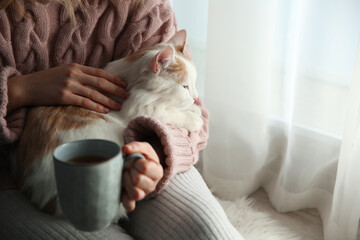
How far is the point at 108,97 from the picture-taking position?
0.92 metres

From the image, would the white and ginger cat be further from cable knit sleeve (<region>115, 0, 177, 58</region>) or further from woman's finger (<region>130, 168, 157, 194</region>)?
woman's finger (<region>130, 168, 157, 194</region>)

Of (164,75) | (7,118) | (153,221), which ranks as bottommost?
(153,221)

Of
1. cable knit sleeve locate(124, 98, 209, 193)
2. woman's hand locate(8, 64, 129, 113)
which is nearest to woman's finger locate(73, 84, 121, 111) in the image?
woman's hand locate(8, 64, 129, 113)

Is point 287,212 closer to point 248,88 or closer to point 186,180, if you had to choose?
point 248,88

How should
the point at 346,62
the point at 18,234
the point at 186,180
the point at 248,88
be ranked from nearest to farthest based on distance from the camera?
1. the point at 18,234
2. the point at 186,180
3. the point at 346,62
4. the point at 248,88

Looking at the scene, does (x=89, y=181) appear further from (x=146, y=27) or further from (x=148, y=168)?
(x=146, y=27)

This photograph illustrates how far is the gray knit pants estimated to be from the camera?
2.39ft

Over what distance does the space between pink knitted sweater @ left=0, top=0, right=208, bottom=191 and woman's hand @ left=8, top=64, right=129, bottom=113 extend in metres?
0.03

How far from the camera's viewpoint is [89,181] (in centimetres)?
49

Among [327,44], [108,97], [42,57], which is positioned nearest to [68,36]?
[42,57]

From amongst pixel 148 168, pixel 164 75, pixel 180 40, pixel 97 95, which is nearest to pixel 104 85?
pixel 97 95

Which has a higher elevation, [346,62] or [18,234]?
[346,62]

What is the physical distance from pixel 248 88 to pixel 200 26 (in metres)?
0.38

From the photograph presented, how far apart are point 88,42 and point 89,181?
0.63m
